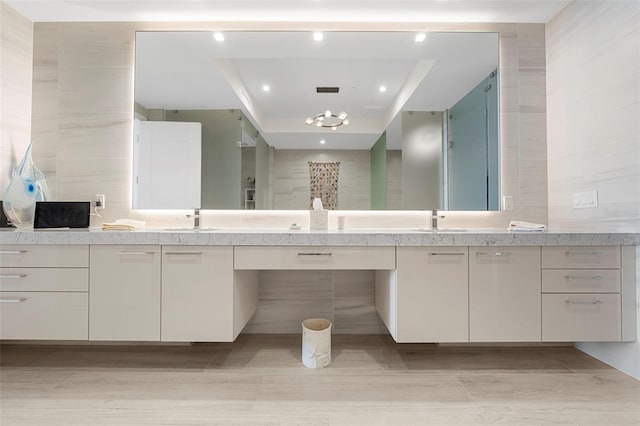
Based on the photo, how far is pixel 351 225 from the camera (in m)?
2.36

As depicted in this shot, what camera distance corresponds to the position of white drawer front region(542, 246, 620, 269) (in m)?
1.71

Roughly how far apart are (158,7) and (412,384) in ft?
9.60

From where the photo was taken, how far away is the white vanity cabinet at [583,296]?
171cm

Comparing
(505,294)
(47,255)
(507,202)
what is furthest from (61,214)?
(507,202)

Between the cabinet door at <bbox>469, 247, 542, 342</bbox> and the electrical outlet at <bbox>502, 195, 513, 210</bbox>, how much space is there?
0.64m

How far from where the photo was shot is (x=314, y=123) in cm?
233

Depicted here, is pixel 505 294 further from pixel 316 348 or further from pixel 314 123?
pixel 314 123

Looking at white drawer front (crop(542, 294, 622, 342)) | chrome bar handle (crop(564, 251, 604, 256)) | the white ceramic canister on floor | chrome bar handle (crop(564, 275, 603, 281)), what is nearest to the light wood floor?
the white ceramic canister on floor

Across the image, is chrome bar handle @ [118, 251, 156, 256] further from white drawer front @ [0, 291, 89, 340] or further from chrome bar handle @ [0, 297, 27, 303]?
chrome bar handle @ [0, 297, 27, 303]

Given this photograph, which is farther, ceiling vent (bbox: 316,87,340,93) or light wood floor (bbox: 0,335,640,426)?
ceiling vent (bbox: 316,87,340,93)

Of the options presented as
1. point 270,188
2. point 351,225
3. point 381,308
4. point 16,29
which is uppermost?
point 16,29

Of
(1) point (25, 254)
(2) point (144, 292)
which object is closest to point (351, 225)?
(2) point (144, 292)

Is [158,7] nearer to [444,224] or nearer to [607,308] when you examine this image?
[444,224]

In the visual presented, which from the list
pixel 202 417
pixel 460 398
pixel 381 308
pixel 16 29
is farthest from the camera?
pixel 16 29
